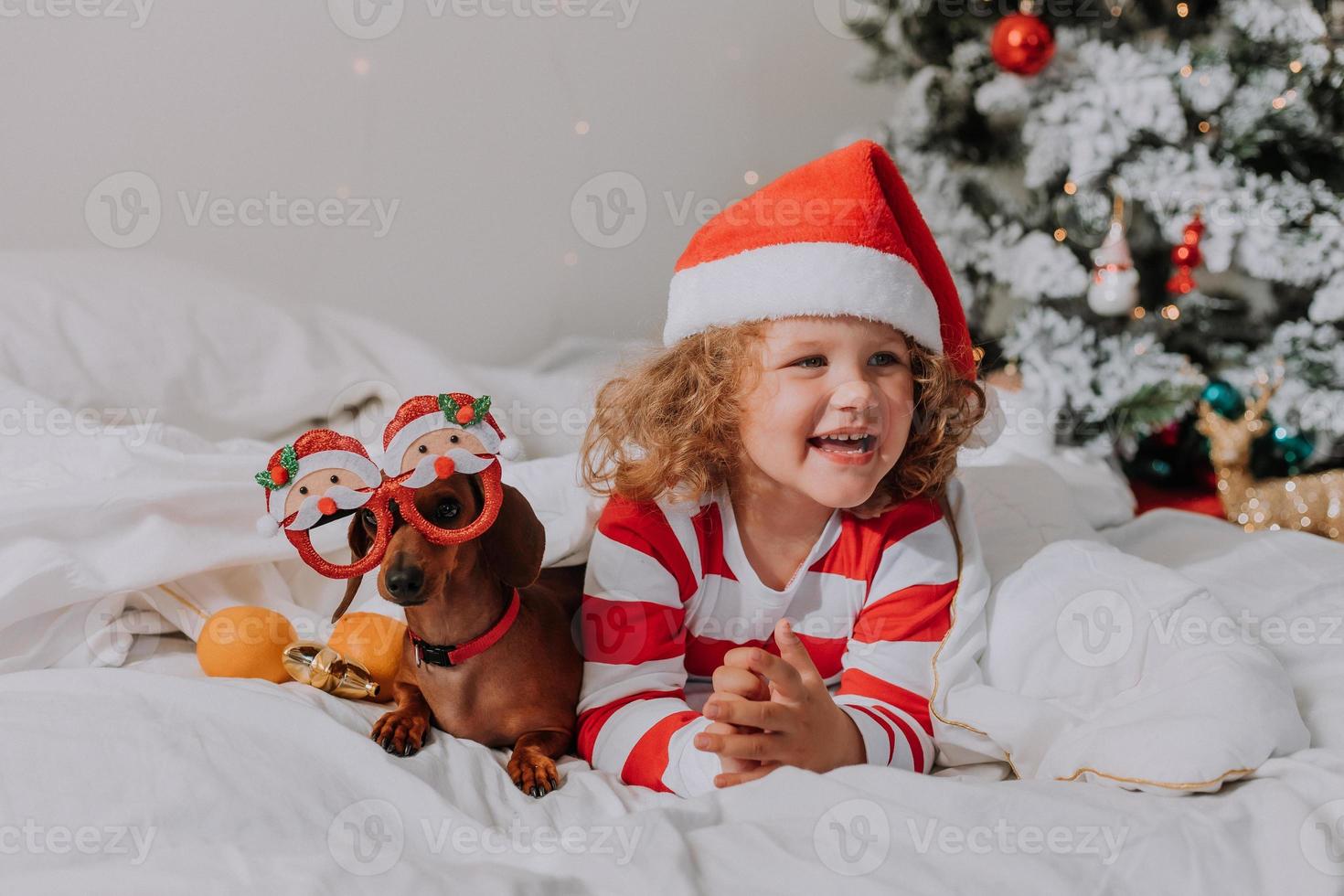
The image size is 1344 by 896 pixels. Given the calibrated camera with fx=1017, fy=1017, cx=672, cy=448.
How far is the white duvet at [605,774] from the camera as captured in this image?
0.71 meters

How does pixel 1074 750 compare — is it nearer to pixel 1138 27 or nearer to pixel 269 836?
pixel 269 836

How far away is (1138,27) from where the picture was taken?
2006 mm

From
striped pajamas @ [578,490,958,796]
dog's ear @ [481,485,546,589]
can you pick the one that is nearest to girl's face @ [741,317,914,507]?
striped pajamas @ [578,490,958,796]

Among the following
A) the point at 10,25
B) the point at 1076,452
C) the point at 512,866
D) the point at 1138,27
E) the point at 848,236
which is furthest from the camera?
the point at 1138,27

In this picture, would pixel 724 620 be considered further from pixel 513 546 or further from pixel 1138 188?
pixel 1138 188

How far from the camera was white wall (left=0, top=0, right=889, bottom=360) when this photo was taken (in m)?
1.52

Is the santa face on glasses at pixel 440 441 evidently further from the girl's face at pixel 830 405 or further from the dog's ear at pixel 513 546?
the girl's face at pixel 830 405

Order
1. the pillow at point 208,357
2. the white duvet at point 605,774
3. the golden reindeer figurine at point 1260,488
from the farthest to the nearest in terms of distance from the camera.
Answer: the golden reindeer figurine at point 1260,488, the pillow at point 208,357, the white duvet at point 605,774

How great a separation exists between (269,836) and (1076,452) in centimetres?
157

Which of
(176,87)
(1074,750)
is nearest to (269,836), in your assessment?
(1074,750)

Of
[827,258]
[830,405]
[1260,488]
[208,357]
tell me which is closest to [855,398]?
[830,405]

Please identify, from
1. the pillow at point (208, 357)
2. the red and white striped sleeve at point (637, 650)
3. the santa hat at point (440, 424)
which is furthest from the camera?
the pillow at point (208, 357)

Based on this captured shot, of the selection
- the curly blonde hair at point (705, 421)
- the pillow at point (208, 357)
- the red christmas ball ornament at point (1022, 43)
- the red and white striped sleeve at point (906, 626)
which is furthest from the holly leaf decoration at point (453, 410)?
the red christmas ball ornament at point (1022, 43)

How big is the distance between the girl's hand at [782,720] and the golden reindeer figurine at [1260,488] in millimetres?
1142
